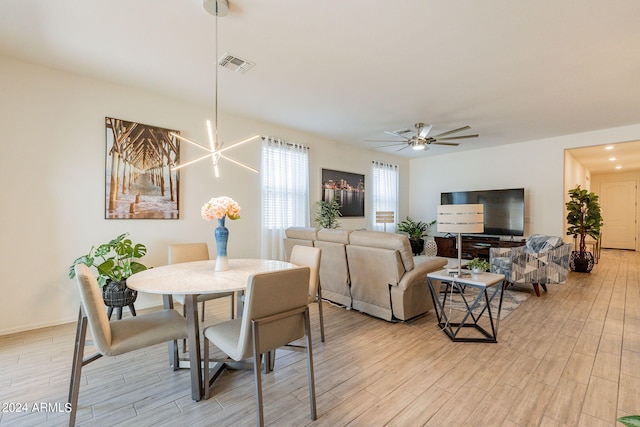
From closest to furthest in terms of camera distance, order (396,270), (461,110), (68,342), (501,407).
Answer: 1. (501,407)
2. (68,342)
3. (396,270)
4. (461,110)

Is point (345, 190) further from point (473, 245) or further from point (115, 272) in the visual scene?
point (115, 272)

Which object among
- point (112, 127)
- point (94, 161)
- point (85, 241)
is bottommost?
point (85, 241)

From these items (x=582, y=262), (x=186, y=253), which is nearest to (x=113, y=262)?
(x=186, y=253)

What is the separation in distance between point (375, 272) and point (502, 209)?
4704 mm

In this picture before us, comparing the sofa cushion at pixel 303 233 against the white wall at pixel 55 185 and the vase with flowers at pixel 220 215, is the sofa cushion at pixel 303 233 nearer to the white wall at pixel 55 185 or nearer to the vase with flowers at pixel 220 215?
the white wall at pixel 55 185

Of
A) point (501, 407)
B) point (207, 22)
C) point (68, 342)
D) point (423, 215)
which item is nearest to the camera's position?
point (501, 407)

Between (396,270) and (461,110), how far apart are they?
2904mm

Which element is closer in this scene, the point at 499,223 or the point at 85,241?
the point at 85,241

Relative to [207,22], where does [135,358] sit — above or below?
below

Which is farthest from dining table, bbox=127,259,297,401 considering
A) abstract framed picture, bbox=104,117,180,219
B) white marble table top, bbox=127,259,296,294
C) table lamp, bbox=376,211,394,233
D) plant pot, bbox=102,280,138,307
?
table lamp, bbox=376,211,394,233

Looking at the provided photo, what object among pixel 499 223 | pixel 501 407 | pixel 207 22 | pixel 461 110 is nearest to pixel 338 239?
pixel 501 407

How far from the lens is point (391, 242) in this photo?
3115 millimetres

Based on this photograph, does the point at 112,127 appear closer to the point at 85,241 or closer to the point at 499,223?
the point at 85,241

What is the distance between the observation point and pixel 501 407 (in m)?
1.88
